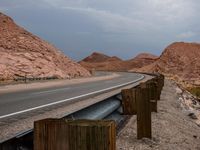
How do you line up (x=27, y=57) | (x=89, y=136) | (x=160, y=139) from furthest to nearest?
(x=27, y=57)
(x=160, y=139)
(x=89, y=136)

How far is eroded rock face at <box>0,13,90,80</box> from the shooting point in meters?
47.6

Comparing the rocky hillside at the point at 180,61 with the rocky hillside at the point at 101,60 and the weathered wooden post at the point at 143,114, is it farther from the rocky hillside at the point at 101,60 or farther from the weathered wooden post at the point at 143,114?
the weathered wooden post at the point at 143,114

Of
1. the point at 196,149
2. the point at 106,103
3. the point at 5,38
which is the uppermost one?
the point at 5,38

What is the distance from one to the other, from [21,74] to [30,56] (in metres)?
6.60

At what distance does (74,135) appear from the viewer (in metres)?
4.11

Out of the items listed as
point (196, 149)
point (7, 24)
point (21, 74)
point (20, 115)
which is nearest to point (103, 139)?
point (196, 149)

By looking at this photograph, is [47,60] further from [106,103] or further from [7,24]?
[106,103]

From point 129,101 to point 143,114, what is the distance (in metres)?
0.59

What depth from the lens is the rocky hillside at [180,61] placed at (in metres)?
107

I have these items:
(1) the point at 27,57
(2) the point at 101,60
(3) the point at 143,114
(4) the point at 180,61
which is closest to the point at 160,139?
(3) the point at 143,114

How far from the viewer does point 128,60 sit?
16375cm

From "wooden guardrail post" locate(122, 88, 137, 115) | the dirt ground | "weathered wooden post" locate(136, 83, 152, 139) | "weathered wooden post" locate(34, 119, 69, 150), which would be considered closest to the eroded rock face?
the dirt ground

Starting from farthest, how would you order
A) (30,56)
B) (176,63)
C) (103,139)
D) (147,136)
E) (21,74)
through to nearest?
(176,63), (30,56), (21,74), (147,136), (103,139)

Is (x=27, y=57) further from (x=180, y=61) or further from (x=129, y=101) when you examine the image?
(x=180, y=61)
